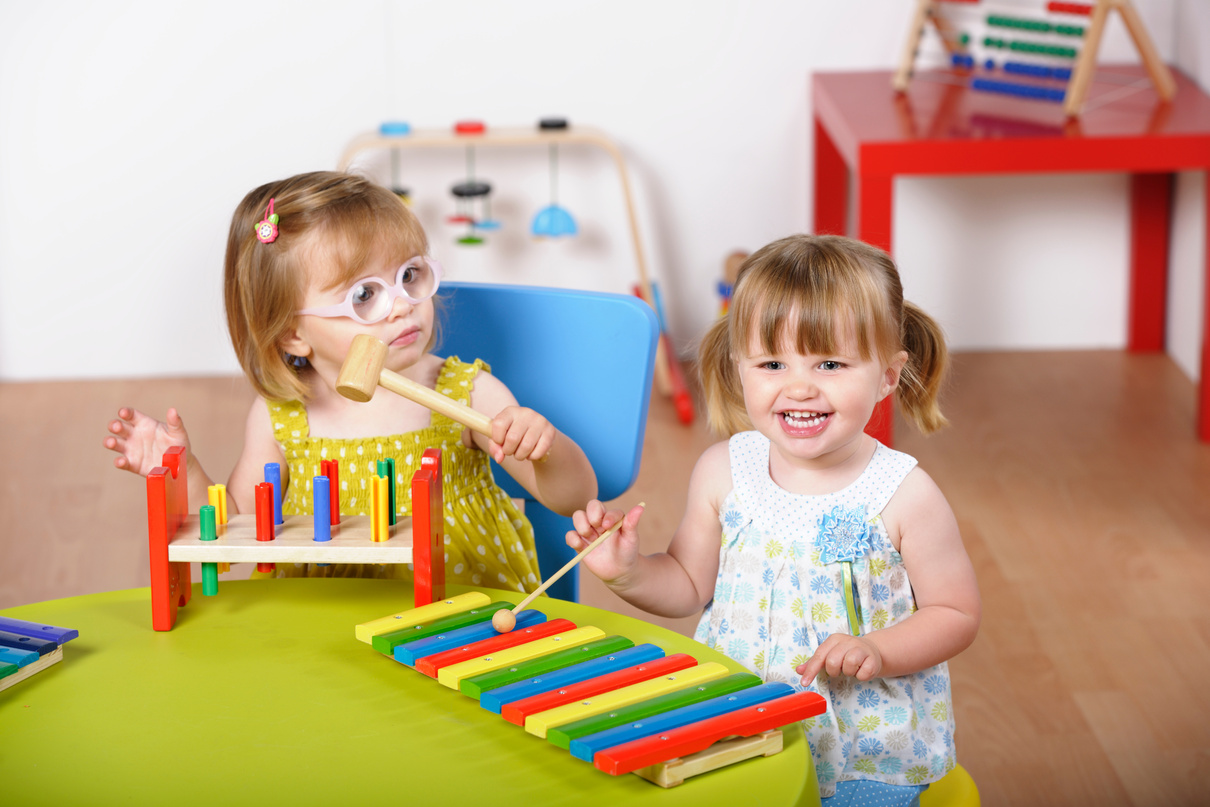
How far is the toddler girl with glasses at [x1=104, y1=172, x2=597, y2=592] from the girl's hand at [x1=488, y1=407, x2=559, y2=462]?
0.26 ft

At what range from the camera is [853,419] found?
3.94 feet

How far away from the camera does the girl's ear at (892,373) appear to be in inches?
49.5

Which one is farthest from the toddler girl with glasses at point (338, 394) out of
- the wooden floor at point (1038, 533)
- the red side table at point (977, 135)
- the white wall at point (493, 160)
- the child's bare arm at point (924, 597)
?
the white wall at point (493, 160)

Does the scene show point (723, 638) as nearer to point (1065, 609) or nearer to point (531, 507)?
point (531, 507)

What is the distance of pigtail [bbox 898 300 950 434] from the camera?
1.32 metres

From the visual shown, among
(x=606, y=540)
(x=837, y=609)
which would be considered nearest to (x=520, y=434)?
(x=606, y=540)

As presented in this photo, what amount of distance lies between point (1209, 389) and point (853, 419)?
207cm

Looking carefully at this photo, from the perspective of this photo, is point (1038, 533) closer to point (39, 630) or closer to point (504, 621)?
point (504, 621)

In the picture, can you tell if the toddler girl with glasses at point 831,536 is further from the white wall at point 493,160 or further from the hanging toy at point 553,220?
the white wall at point 493,160

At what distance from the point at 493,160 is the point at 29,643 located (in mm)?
2707

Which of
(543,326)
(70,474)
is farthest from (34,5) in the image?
(543,326)

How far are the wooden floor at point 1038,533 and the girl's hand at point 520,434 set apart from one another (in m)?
0.88

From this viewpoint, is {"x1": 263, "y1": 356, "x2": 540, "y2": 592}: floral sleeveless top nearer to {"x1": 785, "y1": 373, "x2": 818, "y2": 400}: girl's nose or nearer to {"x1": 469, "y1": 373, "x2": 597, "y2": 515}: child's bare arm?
{"x1": 469, "y1": 373, "x2": 597, "y2": 515}: child's bare arm

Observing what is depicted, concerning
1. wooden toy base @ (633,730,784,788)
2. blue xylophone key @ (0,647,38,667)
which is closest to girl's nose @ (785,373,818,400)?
wooden toy base @ (633,730,784,788)
